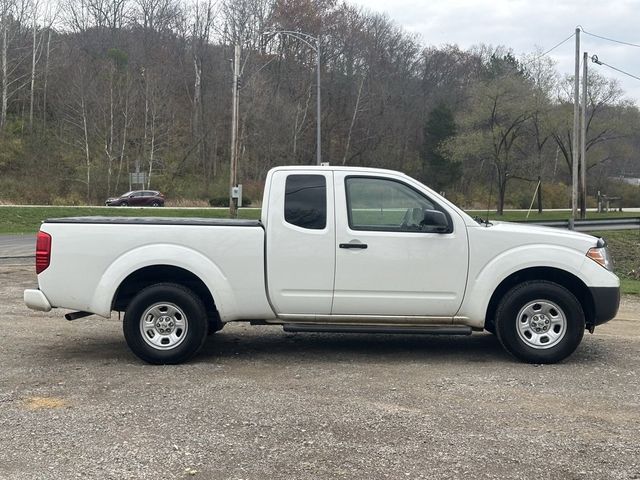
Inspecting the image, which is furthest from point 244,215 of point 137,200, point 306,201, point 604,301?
point 604,301

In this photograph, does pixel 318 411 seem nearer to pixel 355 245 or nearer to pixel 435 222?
pixel 355 245

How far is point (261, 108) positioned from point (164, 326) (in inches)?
2207

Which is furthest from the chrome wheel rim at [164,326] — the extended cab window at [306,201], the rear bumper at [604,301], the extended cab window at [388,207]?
the rear bumper at [604,301]

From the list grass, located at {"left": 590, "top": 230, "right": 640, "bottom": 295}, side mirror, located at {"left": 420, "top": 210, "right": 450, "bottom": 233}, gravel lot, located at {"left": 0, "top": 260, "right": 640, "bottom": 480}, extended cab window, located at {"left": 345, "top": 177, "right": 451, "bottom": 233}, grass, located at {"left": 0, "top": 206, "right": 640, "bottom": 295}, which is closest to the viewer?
gravel lot, located at {"left": 0, "top": 260, "right": 640, "bottom": 480}

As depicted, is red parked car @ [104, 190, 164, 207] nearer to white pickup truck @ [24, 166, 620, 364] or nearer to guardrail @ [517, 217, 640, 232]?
guardrail @ [517, 217, 640, 232]

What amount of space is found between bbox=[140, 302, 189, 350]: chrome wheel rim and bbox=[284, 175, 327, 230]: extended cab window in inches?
55.9

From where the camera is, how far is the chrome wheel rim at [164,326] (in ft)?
20.7

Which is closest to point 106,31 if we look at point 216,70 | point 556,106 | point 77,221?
point 216,70

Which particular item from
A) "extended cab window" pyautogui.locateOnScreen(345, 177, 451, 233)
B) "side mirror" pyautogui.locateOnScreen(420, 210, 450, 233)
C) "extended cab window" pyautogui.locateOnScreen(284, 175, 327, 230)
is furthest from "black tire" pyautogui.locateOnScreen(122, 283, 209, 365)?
"side mirror" pyautogui.locateOnScreen(420, 210, 450, 233)

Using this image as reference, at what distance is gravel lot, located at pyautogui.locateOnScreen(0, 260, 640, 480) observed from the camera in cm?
405

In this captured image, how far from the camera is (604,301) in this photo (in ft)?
20.9

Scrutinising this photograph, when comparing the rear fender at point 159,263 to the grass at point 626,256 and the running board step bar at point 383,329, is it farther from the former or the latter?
the grass at point 626,256

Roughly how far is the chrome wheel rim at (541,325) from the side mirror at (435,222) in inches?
44.6

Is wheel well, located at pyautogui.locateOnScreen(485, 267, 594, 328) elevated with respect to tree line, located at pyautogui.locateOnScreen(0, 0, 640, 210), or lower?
lower
